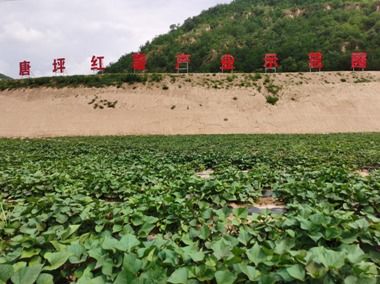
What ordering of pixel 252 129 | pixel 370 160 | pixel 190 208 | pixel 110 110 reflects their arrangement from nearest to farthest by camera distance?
1. pixel 190 208
2. pixel 370 160
3. pixel 252 129
4. pixel 110 110

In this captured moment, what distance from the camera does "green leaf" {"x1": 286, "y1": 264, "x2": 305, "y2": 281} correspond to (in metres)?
2.25

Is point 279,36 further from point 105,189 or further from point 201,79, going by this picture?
point 105,189

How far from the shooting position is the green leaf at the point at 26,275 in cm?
225

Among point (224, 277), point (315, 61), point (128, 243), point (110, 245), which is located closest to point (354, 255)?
point (224, 277)


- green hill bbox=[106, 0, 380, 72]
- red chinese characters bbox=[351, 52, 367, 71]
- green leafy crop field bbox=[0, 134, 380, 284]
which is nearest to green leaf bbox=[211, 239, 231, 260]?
green leafy crop field bbox=[0, 134, 380, 284]

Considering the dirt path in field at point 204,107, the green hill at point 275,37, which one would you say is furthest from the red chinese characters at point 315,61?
the green hill at point 275,37

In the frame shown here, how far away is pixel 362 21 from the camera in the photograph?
65.4 meters

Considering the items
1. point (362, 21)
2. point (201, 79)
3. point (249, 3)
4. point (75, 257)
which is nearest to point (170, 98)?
point (201, 79)

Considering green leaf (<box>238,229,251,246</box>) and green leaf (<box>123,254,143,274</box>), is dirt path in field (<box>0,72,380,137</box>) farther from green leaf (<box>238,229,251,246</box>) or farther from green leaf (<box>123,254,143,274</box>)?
green leaf (<box>123,254,143,274</box>)

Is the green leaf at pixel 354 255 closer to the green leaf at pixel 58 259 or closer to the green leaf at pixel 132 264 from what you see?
the green leaf at pixel 132 264

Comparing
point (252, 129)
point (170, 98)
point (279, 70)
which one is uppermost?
point (279, 70)

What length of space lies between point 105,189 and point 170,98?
33216 millimetres

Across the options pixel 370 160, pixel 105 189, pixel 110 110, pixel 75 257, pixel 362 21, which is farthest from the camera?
pixel 362 21

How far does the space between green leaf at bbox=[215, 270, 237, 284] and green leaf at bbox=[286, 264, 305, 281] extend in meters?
0.35
